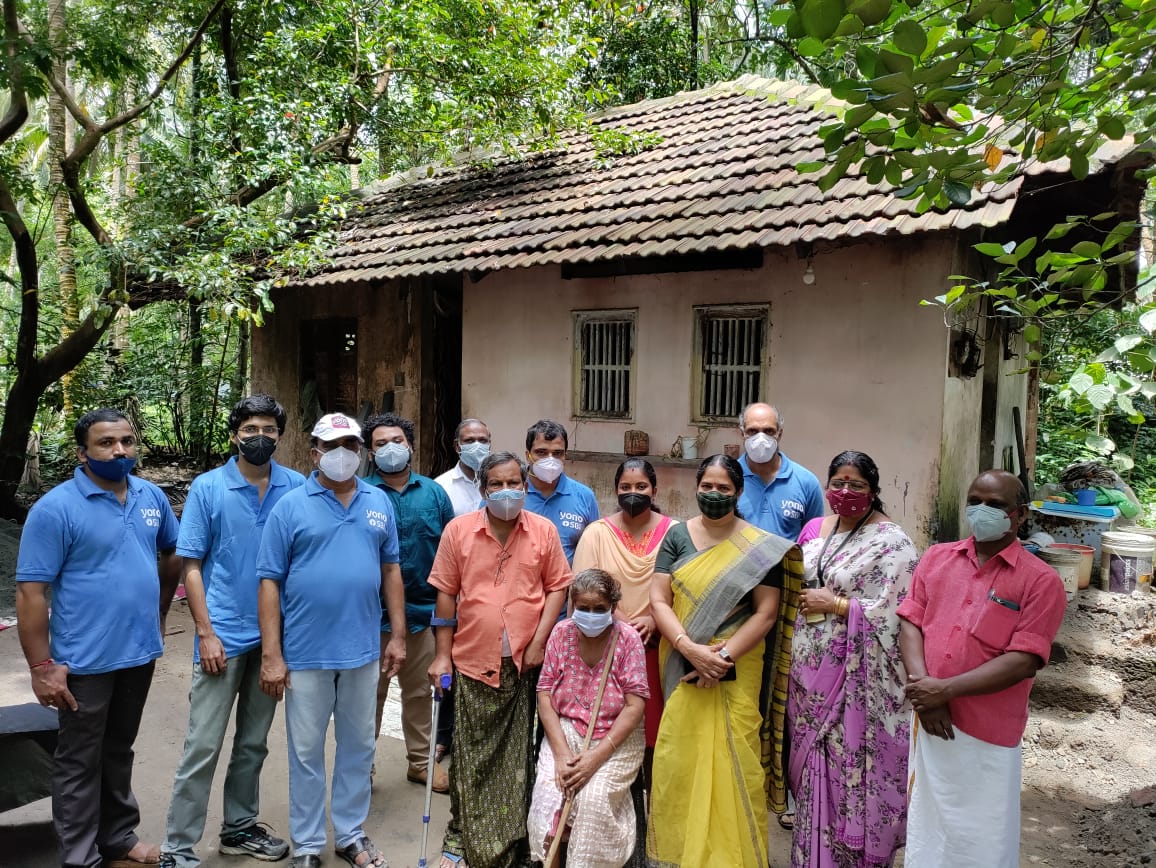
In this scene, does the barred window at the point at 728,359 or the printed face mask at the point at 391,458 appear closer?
the printed face mask at the point at 391,458

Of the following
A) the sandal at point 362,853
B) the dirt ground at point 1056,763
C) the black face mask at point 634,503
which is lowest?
the dirt ground at point 1056,763

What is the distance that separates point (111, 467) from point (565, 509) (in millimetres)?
2113

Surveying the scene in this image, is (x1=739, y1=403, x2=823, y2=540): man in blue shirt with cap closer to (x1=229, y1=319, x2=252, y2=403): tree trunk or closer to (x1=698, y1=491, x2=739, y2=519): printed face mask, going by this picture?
(x1=698, y1=491, x2=739, y2=519): printed face mask

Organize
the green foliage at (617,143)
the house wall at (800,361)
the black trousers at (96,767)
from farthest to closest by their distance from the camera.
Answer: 1. the green foliage at (617,143)
2. the house wall at (800,361)
3. the black trousers at (96,767)

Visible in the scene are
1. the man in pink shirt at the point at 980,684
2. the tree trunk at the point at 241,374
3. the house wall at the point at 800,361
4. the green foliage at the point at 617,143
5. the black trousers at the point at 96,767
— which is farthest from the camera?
the tree trunk at the point at 241,374

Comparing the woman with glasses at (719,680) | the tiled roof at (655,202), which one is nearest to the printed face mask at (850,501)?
the woman with glasses at (719,680)

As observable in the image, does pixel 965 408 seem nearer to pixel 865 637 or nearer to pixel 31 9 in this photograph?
pixel 865 637

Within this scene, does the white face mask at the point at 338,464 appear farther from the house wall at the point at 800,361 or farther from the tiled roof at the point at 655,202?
the house wall at the point at 800,361

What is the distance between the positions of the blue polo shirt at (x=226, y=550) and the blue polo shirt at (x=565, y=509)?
1375 millimetres

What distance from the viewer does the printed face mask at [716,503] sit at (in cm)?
329

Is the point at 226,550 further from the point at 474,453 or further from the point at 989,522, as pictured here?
the point at 989,522

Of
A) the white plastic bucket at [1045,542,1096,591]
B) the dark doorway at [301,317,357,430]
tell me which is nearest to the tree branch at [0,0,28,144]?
the dark doorway at [301,317,357,430]

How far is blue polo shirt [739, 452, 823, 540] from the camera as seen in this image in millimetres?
4109

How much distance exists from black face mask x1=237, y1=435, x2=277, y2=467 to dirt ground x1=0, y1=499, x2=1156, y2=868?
5.80 ft
